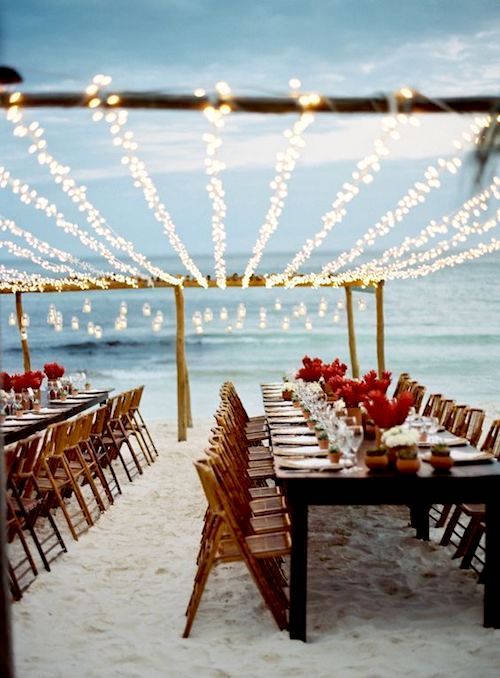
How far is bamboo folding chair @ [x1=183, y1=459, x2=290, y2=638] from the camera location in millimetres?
4836

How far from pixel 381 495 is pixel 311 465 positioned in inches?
Answer: 18.5

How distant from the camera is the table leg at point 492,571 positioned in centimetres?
477

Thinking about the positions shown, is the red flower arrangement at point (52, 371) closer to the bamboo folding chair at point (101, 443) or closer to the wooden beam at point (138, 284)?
the wooden beam at point (138, 284)

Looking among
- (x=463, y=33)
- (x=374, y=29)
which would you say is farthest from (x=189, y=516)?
(x=374, y=29)

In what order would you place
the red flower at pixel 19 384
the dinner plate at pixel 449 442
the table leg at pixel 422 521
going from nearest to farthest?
1. the dinner plate at pixel 449 442
2. the table leg at pixel 422 521
3. the red flower at pixel 19 384

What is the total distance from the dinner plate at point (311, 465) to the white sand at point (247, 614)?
2.74 feet

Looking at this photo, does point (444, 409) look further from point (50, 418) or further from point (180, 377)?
point (180, 377)

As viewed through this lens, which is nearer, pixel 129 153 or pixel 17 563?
pixel 17 563

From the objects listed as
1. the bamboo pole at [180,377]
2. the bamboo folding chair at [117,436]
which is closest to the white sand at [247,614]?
the bamboo folding chair at [117,436]

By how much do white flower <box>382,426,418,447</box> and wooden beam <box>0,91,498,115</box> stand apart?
179 cm

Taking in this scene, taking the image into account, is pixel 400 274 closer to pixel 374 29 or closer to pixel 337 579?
pixel 337 579

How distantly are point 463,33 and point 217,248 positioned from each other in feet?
60.1

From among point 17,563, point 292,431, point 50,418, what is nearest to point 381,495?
point 292,431

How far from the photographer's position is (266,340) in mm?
33500
